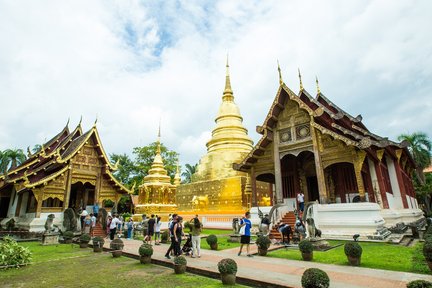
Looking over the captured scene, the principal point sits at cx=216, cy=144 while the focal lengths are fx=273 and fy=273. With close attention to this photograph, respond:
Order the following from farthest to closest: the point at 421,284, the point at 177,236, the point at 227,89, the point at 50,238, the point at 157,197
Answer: the point at 227,89, the point at 157,197, the point at 50,238, the point at 177,236, the point at 421,284

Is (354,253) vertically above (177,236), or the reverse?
(177,236)

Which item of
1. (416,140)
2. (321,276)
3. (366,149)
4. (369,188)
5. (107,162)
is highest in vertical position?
(416,140)

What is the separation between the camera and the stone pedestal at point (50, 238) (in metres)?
13.3

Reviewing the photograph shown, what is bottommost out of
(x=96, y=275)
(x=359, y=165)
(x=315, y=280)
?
(x=96, y=275)

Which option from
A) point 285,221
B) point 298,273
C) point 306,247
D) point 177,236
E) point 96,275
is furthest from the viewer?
point 285,221

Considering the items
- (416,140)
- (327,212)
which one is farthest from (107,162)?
(416,140)

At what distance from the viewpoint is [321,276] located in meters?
4.57

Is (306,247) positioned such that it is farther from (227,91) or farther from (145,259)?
(227,91)

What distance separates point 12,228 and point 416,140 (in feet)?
139

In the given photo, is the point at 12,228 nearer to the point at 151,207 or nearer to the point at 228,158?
the point at 151,207

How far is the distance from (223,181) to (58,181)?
12880 millimetres

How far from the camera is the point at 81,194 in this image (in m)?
20.9

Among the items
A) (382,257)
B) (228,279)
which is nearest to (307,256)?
(382,257)

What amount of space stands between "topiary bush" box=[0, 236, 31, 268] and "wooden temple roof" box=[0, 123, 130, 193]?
27.3ft
